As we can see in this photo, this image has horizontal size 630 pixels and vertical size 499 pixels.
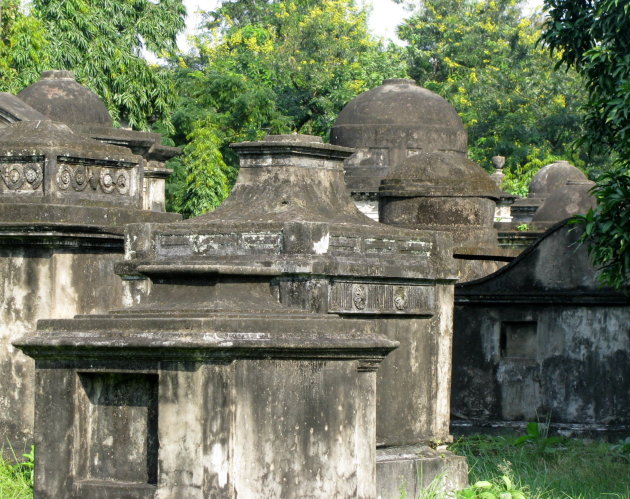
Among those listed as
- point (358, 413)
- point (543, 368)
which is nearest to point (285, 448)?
point (358, 413)

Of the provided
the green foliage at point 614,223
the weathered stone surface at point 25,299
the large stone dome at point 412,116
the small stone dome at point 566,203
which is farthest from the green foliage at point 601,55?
the large stone dome at point 412,116

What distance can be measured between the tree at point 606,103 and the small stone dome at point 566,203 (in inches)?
180

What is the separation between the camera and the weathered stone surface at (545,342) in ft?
40.8

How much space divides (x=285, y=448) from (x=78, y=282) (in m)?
3.95

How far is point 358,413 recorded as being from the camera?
6.22 metres

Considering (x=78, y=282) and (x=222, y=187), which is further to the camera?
(x=222, y=187)

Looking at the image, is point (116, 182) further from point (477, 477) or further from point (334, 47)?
point (334, 47)

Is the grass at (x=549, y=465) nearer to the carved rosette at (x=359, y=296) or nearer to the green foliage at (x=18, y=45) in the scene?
the carved rosette at (x=359, y=296)

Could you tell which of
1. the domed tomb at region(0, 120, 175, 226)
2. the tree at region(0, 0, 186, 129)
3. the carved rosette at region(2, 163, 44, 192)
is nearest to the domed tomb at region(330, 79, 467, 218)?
the tree at region(0, 0, 186, 129)

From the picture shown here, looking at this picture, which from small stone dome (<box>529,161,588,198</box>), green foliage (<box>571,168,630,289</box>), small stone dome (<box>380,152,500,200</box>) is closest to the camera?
green foliage (<box>571,168,630,289</box>)

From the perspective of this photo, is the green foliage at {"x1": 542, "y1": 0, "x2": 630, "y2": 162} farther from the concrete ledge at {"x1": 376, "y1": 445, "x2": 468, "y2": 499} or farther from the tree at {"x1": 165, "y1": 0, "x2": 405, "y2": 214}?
the tree at {"x1": 165, "y1": 0, "x2": 405, "y2": 214}

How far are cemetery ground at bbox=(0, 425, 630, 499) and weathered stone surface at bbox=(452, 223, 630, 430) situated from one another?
1.44 ft

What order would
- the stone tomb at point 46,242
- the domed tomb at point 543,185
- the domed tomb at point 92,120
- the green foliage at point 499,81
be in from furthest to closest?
the green foliage at point 499,81 < the domed tomb at point 543,185 < the domed tomb at point 92,120 < the stone tomb at point 46,242

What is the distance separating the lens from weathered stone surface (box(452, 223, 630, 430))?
12430mm
